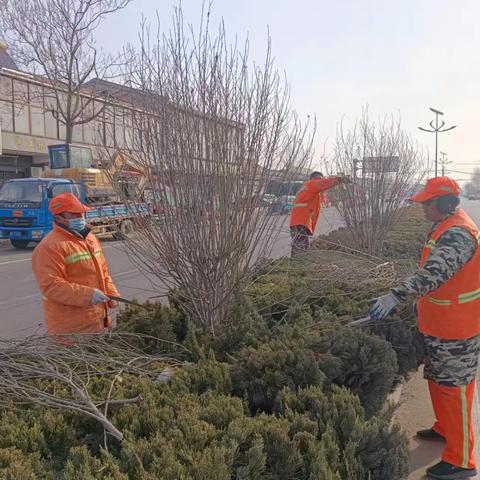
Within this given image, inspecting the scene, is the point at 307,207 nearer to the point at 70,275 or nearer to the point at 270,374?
the point at 70,275

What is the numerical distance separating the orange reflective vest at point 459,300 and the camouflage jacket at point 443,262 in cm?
6

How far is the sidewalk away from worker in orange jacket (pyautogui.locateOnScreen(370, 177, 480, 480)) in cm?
20

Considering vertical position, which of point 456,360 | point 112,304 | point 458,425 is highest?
point 112,304

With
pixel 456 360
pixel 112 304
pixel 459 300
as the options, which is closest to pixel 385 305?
pixel 459 300

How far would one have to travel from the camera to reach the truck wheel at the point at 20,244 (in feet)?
56.8

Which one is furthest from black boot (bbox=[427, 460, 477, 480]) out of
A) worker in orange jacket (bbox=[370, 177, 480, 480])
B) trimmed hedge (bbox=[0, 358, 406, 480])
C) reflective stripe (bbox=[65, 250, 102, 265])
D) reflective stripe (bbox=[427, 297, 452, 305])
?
reflective stripe (bbox=[65, 250, 102, 265])

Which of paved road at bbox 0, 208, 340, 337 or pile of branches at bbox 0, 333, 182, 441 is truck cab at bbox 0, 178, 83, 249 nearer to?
paved road at bbox 0, 208, 340, 337

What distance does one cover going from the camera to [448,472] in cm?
334

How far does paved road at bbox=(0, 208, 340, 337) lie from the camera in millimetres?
6861

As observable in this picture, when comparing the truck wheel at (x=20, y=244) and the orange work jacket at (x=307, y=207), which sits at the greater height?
the orange work jacket at (x=307, y=207)

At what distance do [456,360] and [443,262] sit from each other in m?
0.69

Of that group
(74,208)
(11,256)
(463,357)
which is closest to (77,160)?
(11,256)

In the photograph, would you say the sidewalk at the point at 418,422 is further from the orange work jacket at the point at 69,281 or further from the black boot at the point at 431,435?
the orange work jacket at the point at 69,281

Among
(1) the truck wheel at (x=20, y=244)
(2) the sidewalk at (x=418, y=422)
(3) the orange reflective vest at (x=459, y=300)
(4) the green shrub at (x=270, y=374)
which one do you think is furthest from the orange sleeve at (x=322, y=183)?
(1) the truck wheel at (x=20, y=244)
